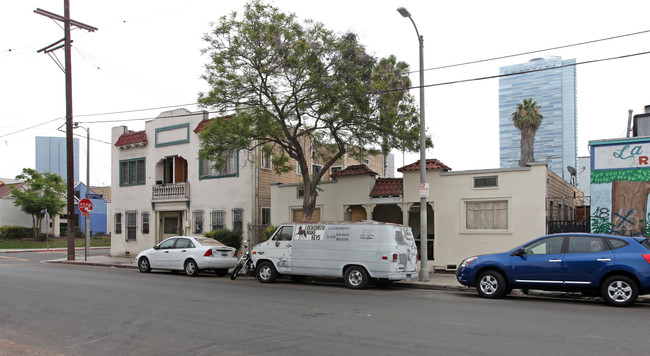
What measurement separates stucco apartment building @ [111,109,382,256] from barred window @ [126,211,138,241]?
0.05 meters

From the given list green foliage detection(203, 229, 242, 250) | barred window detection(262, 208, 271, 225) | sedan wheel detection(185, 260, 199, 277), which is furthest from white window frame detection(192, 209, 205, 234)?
sedan wheel detection(185, 260, 199, 277)

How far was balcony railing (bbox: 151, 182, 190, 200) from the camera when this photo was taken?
25.4 metres

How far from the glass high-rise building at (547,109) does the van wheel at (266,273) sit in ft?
398

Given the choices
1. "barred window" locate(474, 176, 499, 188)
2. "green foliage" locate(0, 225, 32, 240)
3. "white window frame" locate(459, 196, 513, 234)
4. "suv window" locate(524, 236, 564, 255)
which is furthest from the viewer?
"green foliage" locate(0, 225, 32, 240)

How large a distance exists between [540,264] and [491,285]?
1.22 meters

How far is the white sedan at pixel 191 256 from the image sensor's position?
17.7m

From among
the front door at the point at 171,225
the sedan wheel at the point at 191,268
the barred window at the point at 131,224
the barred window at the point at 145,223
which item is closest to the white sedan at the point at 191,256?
the sedan wheel at the point at 191,268

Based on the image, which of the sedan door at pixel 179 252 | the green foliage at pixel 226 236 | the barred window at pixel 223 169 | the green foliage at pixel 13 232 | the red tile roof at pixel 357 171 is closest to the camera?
the sedan door at pixel 179 252

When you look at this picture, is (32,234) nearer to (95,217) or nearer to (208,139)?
(95,217)

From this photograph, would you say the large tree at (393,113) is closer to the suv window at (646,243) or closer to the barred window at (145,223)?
the suv window at (646,243)

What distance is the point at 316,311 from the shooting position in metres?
9.80

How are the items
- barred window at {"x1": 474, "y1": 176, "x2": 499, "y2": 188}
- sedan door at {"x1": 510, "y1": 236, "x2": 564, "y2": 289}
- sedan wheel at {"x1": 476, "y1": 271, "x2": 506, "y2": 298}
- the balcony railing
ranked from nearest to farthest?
sedan door at {"x1": 510, "y1": 236, "x2": 564, "y2": 289}
sedan wheel at {"x1": 476, "y1": 271, "x2": 506, "y2": 298}
barred window at {"x1": 474, "y1": 176, "x2": 499, "y2": 188}
the balcony railing

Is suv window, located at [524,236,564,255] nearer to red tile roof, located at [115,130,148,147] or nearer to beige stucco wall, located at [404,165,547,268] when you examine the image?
beige stucco wall, located at [404,165,547,268]

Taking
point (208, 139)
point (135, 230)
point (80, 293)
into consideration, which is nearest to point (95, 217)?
point (135, 230)
